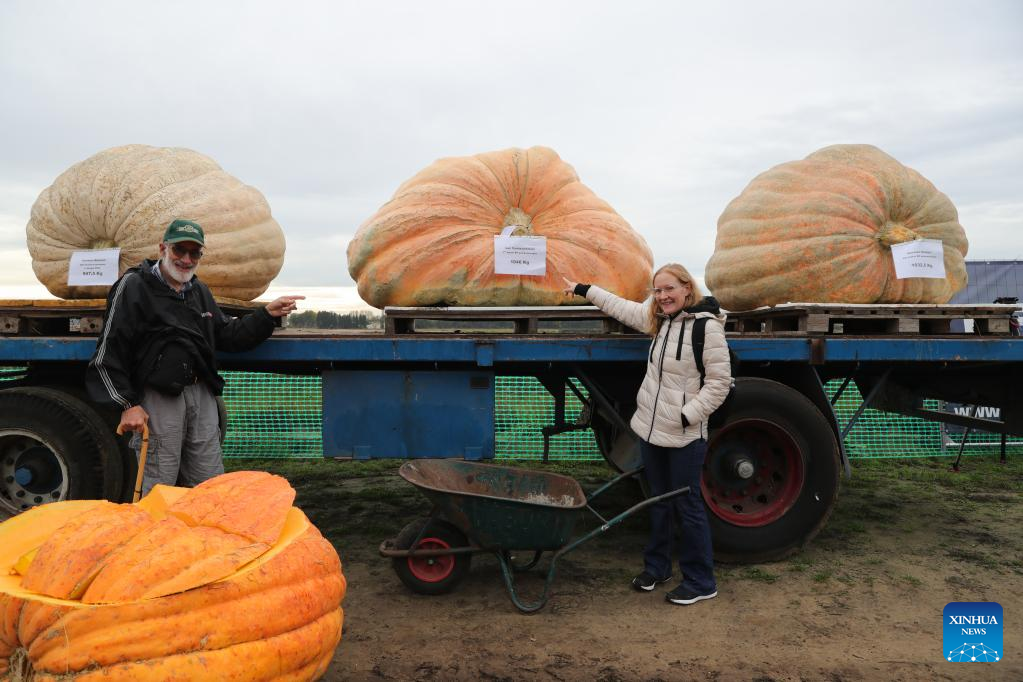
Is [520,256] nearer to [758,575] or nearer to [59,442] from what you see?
[758,575]

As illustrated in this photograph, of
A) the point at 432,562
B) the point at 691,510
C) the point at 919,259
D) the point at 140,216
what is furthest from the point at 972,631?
the point at 140,216

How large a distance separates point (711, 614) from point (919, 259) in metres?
2.76

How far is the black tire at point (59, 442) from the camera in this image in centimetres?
413

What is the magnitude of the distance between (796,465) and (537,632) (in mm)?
1981

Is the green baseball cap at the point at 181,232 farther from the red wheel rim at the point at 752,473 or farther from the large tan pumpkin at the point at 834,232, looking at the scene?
the large tan pumpkin at the point at 834,232

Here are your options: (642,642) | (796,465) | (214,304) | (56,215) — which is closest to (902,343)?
(796,465)

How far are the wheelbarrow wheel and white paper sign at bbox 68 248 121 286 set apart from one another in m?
2.51

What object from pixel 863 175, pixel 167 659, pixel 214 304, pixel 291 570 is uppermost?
pixel 863 175

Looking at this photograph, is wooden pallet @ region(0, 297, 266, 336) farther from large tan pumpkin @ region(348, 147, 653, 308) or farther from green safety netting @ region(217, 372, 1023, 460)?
green safety netting @ region(217, 372, 1023, 460)

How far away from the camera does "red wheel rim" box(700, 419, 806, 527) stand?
430 cm

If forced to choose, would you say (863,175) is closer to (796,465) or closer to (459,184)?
(796,465)

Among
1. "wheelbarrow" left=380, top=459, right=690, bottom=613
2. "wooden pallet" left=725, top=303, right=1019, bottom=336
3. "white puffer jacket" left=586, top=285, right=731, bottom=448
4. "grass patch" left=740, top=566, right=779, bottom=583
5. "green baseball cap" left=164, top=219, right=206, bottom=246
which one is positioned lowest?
"grass patch" left=740, top=566, right=779, bottom=583

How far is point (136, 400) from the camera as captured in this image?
11.5 feet

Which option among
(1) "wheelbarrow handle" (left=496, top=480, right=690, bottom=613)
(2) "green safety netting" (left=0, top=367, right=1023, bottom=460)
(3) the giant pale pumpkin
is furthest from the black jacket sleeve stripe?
(2) "green safety netting" (left=0, top=367, right=1023, bottom=460)
